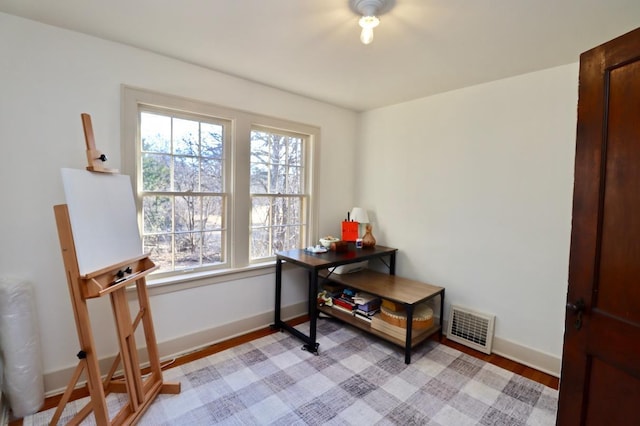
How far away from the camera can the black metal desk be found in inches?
101

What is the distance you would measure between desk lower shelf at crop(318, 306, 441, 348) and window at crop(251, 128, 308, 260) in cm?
82

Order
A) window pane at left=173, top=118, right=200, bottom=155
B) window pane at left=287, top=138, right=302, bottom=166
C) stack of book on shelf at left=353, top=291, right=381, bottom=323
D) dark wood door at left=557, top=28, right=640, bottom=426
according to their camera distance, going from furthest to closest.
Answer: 1. window pane at left=287, top=138, right=302, bottom=166
2. stack of book on shelf at left=353, top=291, right=381, bottom=323
3. window pane at left=173, top=118, right=200, bottom=155
4. dark wood door at left=557, top=28, right=640, bottom=426

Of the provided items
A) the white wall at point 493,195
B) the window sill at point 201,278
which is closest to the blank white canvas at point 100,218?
the window sill at point 201,278

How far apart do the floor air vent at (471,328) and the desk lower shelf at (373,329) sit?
6.8 inches

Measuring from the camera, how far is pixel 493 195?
2605mm

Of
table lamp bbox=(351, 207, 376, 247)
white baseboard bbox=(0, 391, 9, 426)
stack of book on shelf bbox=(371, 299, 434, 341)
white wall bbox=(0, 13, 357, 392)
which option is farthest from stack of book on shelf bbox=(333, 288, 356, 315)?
white baseboard bbox=(0, 391, 9, 426)

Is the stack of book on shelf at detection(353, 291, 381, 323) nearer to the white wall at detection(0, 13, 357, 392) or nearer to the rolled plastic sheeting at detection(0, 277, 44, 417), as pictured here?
the white wall at detection(0, 13, 357, 392)

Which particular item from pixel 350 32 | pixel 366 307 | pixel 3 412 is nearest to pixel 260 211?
pixel 366 307

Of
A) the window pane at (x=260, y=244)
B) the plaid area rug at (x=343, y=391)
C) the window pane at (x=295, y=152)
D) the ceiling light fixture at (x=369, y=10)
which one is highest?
the ceiling light fixture at (x=369, y=10)

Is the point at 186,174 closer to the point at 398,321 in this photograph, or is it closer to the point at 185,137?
the point at 185,137

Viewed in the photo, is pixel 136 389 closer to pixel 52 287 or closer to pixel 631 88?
pixel 52 287

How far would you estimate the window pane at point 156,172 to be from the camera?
2.32 metres

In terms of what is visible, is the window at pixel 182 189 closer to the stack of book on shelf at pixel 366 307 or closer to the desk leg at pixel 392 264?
the stack of book on shelf at pixel 366 307

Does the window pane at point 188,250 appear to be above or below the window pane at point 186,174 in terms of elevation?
below
